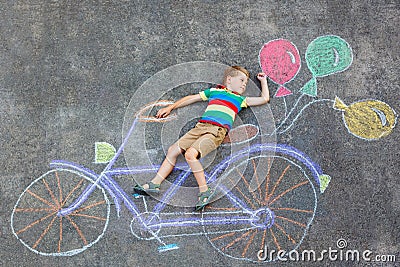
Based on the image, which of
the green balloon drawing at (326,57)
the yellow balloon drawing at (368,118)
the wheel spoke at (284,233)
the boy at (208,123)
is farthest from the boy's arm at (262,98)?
the wheel spoke at (284,233)

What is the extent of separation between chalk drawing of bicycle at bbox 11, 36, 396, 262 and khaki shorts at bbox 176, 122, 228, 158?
0.64ft

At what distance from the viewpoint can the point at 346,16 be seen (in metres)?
5.16

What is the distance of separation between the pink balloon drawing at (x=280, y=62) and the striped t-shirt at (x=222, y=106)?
1.56 feet

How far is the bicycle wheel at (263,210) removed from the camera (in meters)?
4.37

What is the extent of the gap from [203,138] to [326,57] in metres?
1.72

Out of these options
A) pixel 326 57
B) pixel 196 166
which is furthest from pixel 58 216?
pixel 326 57

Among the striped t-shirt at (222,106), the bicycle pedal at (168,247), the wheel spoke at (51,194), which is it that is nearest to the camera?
the bicycle pedal at (168,247)

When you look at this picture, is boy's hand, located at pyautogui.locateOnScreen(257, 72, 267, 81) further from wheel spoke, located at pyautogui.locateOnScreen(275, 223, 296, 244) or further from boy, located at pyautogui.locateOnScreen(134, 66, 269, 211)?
wheel spoke, located at pyautogui.locateOnScreen(275, 223, 296, 244)

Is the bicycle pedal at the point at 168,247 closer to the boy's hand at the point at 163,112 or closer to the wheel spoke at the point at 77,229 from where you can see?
the wheel spoke at the point at 77,229

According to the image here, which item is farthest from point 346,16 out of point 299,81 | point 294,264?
point 294,264

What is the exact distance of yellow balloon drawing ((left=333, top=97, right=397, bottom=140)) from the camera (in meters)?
4.74

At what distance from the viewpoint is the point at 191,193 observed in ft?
14.9

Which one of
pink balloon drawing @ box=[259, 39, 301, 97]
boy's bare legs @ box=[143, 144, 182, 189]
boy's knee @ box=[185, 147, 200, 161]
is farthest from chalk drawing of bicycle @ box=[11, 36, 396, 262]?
pink balloon drawing @ box=[259, 39, 301, 97]

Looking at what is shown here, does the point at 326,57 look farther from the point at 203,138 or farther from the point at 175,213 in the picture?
the point at 175,213
